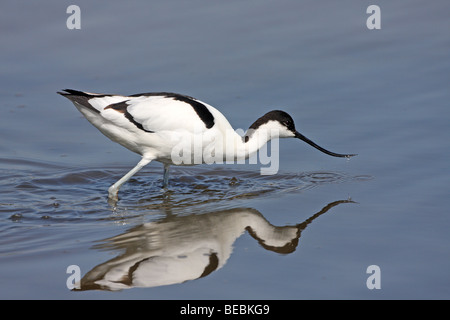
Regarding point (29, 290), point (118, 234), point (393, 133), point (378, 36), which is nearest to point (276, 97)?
point (393, 133)

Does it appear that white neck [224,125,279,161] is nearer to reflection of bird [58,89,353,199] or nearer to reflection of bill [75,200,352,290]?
reflection of bird [58,89,353,199]

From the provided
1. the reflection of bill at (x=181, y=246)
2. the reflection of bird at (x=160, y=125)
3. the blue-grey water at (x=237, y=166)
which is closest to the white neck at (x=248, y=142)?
the reflection of bird at (x=160, y=125)

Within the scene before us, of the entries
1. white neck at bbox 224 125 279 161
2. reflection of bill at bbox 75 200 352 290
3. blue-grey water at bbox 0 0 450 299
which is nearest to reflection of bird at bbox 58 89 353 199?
white neck at bbox 224 125 279 161

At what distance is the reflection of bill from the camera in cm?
464

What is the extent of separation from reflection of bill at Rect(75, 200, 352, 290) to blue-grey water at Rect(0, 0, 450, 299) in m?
0.02

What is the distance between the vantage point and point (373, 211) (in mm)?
5859

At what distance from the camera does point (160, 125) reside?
6277 mm

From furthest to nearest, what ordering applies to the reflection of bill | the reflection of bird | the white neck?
the white neck
the reflection of bird
the reflection of bill

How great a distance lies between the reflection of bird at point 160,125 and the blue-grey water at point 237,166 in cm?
38

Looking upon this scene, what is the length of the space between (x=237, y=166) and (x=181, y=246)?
7.09 ft

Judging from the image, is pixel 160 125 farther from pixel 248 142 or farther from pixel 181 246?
pixel 181 246

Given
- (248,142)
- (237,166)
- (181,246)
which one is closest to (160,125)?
(248,142)

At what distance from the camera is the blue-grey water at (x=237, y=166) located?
15.5ft

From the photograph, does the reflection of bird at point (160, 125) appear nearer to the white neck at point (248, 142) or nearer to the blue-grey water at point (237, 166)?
the white neck at point (248, 142)
